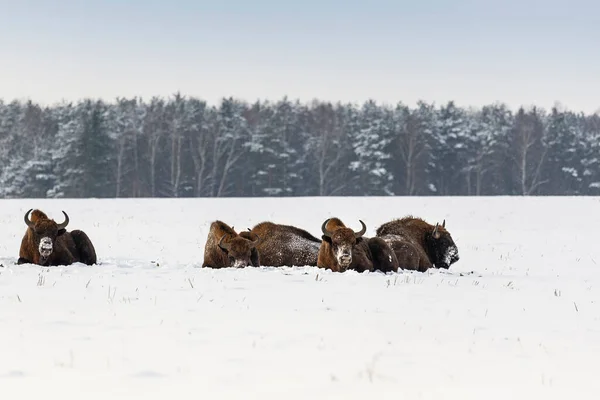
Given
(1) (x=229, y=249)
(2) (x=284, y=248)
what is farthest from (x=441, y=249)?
(1) (x=229, y=249)

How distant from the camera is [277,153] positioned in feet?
247

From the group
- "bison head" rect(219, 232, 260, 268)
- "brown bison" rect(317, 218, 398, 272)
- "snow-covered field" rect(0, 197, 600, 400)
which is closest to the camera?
"snow-covered field" rect(0, 197, 600, 400)

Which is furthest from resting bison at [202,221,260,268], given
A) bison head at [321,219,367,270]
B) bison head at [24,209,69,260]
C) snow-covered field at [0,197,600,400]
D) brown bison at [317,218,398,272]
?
bison head at [24,209,69,260]

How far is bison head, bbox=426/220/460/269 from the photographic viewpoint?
16500mm

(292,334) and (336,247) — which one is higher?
(336,247)

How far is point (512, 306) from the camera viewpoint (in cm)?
1000

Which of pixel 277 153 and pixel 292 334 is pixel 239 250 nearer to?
pixel 292 334

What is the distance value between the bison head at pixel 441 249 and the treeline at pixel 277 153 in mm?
57397

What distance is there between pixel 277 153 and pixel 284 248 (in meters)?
59.9

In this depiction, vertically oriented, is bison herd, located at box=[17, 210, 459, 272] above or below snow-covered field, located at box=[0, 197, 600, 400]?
above

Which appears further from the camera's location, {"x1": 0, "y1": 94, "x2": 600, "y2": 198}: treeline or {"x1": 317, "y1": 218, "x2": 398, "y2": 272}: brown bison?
{"x1": 0, "y1": 94, "x2": 600, "y2": 198}: treeline

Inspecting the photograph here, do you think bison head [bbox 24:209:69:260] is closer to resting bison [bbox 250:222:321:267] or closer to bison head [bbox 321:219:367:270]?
resting bison [bbox 250:222:321:267]

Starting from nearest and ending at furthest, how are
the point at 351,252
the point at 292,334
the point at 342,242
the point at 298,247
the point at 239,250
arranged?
the point at 292,334
the point at 351,252
the point at 342,242
the point at 239,250
the point at 298,247

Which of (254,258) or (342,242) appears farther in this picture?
(254,258)
